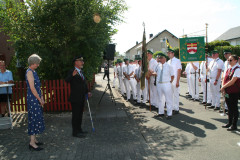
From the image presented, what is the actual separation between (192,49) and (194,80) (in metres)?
1.86

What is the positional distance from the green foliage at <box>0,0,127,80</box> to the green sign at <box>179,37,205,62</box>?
3573 millimetres

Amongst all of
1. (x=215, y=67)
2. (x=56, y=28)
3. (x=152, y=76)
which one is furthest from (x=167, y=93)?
(x=56, y=28)

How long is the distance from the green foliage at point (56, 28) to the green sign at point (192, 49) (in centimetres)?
357

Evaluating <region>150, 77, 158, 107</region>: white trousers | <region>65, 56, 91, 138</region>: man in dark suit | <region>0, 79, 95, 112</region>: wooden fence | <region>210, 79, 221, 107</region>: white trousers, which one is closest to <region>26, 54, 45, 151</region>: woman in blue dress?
<region>65, 56, 91, 138</region>: man in dark suit

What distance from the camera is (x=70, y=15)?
7.81m

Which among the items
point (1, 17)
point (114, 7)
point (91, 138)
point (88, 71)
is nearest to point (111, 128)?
point (91, 138)

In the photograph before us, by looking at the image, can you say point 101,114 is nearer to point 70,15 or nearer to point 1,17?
point 70,15

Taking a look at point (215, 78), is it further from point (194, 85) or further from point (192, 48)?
point (194, 85)

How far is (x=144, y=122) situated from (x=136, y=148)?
219 cm

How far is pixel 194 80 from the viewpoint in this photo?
406 inches

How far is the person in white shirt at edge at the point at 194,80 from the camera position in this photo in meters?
10.1

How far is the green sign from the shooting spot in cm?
901

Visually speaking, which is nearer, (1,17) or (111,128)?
(111,128)

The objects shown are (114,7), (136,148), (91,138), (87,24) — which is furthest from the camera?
(114,7)
